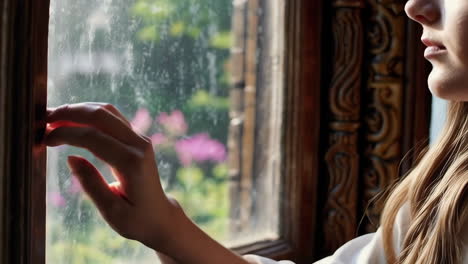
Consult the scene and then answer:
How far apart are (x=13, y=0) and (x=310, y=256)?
84cm

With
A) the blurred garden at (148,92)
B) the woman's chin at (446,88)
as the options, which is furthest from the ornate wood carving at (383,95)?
the woman's chin at (446,88)

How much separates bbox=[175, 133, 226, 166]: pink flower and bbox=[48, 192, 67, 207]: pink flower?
24cm

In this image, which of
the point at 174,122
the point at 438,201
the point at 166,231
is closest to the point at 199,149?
the point at 174,122

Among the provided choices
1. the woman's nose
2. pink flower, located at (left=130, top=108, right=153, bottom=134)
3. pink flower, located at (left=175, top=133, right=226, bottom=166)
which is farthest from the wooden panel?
the woman's nose

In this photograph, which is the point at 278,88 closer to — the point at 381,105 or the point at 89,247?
the point at 381,105

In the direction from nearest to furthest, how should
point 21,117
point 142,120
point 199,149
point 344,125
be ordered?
1. point 21,117
2. point 142,120
3. point 199,149
4. point 344,125

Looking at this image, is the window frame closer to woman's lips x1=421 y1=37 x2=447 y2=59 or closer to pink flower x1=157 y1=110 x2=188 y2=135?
pink flower x1=157 y1=110 x2=188 y2=135

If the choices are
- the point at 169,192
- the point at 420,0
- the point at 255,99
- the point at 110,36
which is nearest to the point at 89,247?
the point at 169,192

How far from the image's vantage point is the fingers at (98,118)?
0.80 metres

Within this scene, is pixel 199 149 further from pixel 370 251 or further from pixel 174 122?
pixel 370 251

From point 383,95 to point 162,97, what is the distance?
490 mm

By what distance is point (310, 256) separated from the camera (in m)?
1.34

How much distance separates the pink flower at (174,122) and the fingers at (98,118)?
218 millimetres

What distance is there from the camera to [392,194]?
3.71 ft
